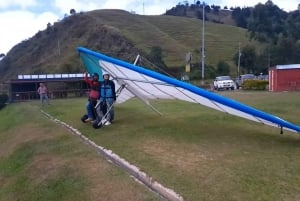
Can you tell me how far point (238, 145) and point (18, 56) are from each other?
143441mm

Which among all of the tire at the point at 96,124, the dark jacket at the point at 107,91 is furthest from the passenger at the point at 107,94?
the tire at the point at 96,124

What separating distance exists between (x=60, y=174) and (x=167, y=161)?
93.8 inches

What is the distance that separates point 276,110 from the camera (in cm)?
1764

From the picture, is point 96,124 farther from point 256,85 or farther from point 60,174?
point 256,85

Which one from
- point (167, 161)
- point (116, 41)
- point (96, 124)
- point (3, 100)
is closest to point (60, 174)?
point (167, 161)

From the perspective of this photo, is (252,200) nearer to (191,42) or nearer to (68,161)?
(68,161)

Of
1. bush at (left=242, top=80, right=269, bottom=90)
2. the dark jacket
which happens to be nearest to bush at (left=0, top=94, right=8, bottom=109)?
bush at (left=242, top=80, right=269, bottom=90)

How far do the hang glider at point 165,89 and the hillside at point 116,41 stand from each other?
239ft

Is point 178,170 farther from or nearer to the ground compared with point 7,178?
farther from the ground

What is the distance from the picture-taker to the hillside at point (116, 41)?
10450 cm

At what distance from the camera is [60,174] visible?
9719 mm

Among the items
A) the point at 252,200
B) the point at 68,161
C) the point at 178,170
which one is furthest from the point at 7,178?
the point at 252,200

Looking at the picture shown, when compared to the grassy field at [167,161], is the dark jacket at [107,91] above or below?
above

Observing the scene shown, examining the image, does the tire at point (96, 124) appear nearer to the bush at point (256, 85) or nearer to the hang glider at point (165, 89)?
the hang glider at point (165, 89)
